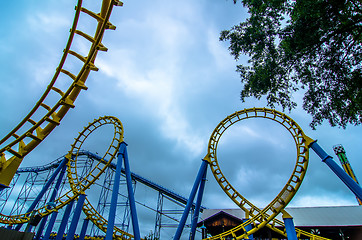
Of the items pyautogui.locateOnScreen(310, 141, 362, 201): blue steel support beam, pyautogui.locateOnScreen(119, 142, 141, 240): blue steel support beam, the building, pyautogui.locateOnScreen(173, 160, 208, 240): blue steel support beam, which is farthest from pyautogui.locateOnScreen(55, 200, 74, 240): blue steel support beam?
pyautogui.locateOnScreen(310, 141, 362, 201): blue steel support beam

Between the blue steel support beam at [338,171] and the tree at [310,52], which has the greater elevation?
the tree at [310,52]

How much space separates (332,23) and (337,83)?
2.37 m

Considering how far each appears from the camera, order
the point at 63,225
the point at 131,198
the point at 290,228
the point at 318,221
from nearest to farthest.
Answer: the point at 290,228 → the point at 131,198 → the point at 63,225 → the point at 318,221

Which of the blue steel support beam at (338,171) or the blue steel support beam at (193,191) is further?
the blue steel support beam at (193,191)

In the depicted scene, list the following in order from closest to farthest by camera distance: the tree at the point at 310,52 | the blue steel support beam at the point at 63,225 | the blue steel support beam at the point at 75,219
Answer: the tree at the point at 310,52
the blue steel support beam at the point at 75,219
the blue steel support beam at the point at 63,225

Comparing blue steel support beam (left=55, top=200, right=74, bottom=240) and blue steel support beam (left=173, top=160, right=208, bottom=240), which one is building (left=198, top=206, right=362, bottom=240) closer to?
blue steel support beam (left=173, top=160, right=208, bottom=240)

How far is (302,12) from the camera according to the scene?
258 inches

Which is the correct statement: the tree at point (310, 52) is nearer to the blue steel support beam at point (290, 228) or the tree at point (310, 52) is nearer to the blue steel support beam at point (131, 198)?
the blue steel support beam at point (290, 228)

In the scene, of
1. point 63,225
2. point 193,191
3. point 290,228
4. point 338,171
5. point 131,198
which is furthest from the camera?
point 63,225

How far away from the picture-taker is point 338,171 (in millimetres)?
8562

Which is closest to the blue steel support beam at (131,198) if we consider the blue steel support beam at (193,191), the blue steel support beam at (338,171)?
the blue steel support beam at (193,191)

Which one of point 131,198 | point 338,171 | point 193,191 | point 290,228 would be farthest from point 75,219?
point 338,171

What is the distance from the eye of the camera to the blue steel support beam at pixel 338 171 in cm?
799

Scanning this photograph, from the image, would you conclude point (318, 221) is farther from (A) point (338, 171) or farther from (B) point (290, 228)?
(B) point (290, 228)
